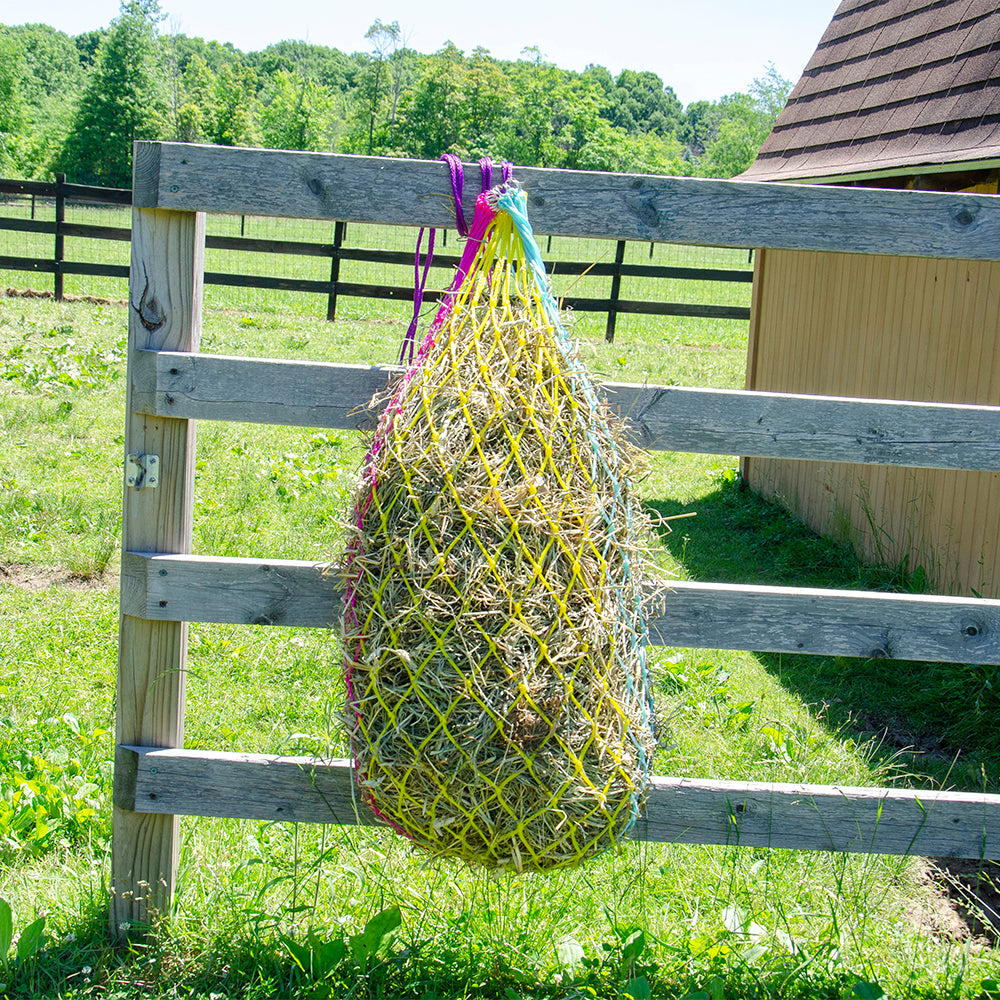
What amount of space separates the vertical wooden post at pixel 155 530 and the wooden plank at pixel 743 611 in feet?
0.34

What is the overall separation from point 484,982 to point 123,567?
1352 mm

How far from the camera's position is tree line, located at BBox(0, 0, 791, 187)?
195 ft

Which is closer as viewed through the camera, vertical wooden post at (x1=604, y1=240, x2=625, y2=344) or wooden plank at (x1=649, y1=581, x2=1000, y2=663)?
wooden plank at (x1=649, y1=581, x2=1000, y2=663)

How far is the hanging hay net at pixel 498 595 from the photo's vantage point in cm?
185

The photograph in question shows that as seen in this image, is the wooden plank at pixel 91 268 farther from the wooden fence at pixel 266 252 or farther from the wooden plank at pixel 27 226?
the wooden plank at pixel 27 226

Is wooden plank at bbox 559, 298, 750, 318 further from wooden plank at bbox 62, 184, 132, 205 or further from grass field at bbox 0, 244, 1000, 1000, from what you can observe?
grass field at bbox 0, 244, 1000, 1000

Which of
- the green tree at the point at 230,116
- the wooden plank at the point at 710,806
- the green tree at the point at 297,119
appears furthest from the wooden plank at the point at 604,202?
the green tree at the point at 297,119

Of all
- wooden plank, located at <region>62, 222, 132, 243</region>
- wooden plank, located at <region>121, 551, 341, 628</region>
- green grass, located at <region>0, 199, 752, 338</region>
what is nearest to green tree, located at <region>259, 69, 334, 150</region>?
green grass, located at <region>0, 199, 752, 338</region>

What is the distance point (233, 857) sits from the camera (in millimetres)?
2666

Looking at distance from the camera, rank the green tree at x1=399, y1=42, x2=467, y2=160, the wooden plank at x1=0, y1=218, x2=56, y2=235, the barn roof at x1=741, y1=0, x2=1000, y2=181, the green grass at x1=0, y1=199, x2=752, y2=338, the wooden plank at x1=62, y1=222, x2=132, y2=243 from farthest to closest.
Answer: the green tree at x1=399, y1=42, x2=467, y2=160 → the green grass at x1=0, y1=199, x2=752, y2=338 → the wooden plank at x1=62, y1=222, x2=132, y2=243 → the wooden plank at x1=0, y1=218, x2=56, y2=235 → the barn roof at x1=741, y1=0, x2=1000, y2=181

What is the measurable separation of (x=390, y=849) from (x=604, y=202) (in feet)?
6.28

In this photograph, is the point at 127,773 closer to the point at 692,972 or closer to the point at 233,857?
the point at 233,857

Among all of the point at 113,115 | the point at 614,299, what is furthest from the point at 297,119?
the point at 614,299

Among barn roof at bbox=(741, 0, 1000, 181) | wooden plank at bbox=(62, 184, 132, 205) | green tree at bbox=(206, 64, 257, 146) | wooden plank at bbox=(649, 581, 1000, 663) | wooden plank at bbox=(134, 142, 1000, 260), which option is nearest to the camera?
wooden plank at bbox=(134, 142, 1000, 260)
